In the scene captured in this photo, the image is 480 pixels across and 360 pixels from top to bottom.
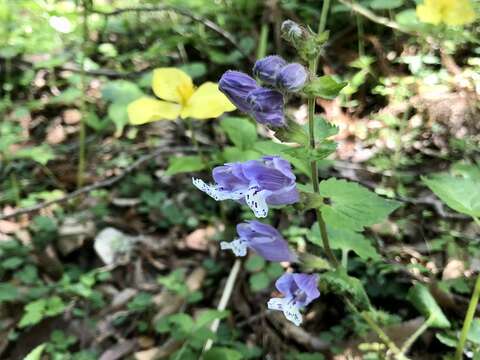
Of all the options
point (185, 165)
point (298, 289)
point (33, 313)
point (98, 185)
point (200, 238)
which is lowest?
point (33, 313)

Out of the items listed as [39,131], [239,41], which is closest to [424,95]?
[239,41]

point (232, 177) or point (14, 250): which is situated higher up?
point (232, 177)

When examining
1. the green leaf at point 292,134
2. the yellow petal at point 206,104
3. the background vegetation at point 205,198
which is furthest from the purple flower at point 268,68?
the yellow petal at point 206,104

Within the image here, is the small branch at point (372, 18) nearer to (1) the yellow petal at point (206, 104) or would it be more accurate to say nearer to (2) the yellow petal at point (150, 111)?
(1) the yellow petal at point (206, 104)


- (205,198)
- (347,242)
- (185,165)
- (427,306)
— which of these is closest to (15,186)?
(205,198)

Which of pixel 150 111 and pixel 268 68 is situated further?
pixel 150 111

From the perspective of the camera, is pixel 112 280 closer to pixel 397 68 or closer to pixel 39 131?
pixel 39 131

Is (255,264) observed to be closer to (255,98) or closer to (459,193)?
(459,193)
